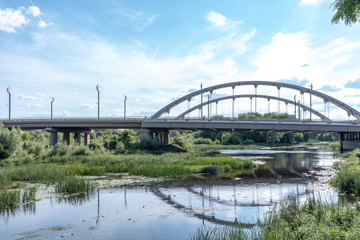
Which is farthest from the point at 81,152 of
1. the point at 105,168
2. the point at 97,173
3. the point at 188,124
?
the point at 188,124

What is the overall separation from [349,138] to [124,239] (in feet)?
237

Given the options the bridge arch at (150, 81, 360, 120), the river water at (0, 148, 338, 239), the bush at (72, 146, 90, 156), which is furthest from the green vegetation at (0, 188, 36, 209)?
the bridge arch at (150, 81, 360, 120)

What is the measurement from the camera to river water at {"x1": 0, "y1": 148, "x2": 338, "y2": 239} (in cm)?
1204

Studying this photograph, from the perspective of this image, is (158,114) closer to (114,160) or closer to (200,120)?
(200,120)

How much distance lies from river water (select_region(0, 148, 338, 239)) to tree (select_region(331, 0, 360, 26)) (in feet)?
26.9

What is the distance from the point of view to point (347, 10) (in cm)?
1311

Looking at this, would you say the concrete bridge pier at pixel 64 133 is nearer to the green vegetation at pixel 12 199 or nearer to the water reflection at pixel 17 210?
the green vegetation at pixel 12 199

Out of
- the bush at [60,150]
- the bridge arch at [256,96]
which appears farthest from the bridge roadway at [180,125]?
the bush at [60,150]

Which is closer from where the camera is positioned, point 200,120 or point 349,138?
point 200,120

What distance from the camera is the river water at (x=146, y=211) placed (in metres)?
12.0

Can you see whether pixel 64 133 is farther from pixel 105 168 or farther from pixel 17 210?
pixel 17 210

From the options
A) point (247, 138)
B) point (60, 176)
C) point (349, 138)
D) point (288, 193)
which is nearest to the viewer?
point (288, 193)

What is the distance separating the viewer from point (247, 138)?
105 meters

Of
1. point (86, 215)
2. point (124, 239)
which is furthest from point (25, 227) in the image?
point (124, 239)
